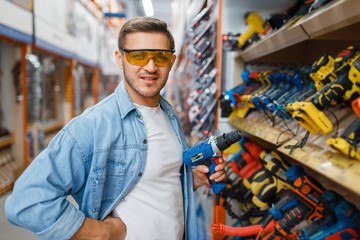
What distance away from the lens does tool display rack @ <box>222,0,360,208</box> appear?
997 millimetres

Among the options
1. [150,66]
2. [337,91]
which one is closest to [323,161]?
[337,91]

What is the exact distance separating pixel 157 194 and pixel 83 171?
14.2 inches

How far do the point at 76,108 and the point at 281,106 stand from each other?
7.10m

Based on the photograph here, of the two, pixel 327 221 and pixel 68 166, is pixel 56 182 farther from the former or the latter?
pixel 327 221

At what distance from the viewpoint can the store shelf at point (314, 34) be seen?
1035 mm

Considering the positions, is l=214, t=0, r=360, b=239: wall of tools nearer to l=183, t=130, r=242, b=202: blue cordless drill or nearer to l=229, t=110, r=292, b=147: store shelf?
l=229, t=110, r=292, b=147: store shelf

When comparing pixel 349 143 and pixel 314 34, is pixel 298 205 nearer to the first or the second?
pixel 349 143

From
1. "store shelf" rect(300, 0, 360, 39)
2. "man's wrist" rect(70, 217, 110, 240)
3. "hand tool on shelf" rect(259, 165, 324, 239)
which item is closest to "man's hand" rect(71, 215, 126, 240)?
"man's wrist" rect(70, 217, 110, 240)

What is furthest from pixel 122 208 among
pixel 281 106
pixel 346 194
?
pixel 346 194

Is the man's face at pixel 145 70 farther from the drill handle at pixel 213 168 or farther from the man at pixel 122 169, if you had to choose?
the drill handle at pixel 213 168

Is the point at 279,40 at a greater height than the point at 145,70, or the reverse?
the point at 279,40

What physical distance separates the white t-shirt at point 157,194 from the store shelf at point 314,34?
85cm

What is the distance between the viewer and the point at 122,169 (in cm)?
116

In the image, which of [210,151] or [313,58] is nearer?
[210,151]
